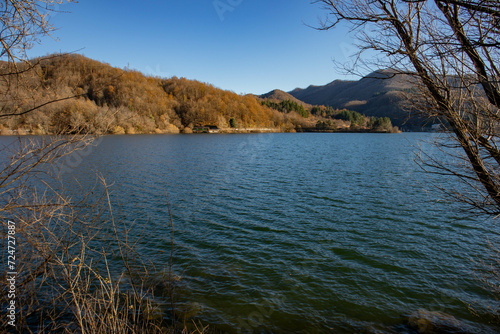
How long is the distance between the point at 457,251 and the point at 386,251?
2.37 m

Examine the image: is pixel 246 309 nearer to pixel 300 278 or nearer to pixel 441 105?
pixel 300 278

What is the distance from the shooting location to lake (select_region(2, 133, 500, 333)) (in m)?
6.35

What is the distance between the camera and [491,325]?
5.98 meters

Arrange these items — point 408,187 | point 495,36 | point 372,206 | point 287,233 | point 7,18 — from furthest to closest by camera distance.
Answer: point 408,187 → point 372,206 → point 287,233 → point 495,36 → point 7,18

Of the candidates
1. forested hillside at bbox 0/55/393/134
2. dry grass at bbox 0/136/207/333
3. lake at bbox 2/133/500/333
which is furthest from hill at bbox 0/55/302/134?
lake at bbox 2/133/500/333

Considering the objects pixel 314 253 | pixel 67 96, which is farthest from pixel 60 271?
pixel 314 253

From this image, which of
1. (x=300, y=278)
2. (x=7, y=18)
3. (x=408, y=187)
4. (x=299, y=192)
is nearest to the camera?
(x=7, y=18)

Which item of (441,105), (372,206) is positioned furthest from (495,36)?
(372,206)

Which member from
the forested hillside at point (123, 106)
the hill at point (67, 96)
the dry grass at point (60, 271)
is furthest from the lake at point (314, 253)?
the forested hillside at point (123, 106)

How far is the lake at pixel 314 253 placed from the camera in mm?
6352

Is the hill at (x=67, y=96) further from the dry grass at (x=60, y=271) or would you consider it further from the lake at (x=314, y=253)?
the lake at (x=314, y=253)

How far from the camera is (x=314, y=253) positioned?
9.04 m

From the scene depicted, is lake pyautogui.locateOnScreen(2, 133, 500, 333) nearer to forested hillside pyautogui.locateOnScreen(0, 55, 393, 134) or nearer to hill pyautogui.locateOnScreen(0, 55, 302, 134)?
hill pyautogui.locateOnScreen(0, 55, 302, 134)

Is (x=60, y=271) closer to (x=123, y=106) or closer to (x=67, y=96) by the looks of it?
(x=123, y=106)
